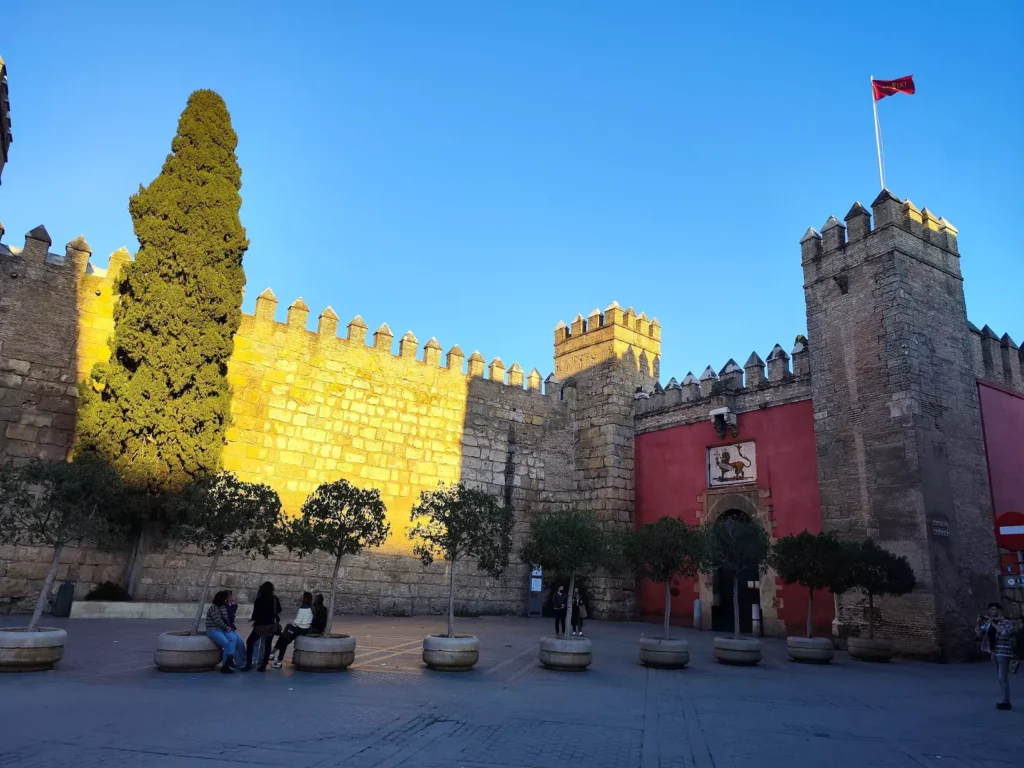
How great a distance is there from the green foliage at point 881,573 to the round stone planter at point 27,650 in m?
11.5

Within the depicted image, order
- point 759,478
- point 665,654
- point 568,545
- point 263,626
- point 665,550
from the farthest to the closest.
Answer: point 759,478 < point 665,550 < point 568,545 < point 665,654 < point 263,626

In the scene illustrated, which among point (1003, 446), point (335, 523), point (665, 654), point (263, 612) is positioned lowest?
point (665, 654)

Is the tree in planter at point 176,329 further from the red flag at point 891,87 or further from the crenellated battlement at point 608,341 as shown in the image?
the red flag at point 891,87

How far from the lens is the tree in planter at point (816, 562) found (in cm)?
1116

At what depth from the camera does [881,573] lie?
11.3m

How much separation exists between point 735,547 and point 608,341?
383 inches

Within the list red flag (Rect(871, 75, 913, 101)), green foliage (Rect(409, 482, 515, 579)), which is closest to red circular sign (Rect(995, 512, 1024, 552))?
red flag (Rect(871, 75, 913, 101))

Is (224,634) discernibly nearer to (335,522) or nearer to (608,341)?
(335,522)

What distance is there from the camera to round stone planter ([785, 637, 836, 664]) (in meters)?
10.7

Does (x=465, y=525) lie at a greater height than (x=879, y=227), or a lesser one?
lesser

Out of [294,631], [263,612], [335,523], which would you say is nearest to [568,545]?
[335,523]

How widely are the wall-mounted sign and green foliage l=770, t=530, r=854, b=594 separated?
4395mm

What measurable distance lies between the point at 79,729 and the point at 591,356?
56.5 ft

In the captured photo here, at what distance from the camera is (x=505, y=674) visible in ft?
28.3
